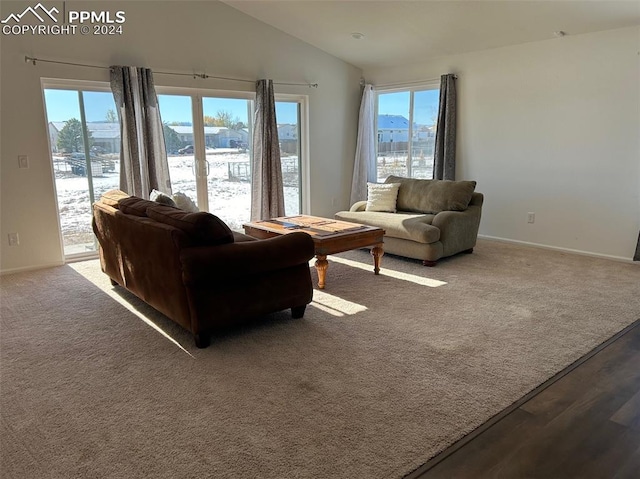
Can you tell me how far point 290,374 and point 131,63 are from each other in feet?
13.4

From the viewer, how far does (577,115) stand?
5.15m

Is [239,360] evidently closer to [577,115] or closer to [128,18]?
[128,18]

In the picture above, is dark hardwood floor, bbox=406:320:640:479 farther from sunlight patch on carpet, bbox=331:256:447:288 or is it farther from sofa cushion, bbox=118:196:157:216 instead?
sofa cushion, bbox=118:196:157:216

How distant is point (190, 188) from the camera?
5.92 metres

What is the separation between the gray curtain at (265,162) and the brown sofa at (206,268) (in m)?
2.81

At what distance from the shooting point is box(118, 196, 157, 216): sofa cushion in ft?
11.2

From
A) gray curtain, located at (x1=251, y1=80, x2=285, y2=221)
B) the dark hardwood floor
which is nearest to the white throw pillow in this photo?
gray curtain, located at (x1=251, y1=80, x2=285, y2=221)

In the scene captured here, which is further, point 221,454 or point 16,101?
point 16,101

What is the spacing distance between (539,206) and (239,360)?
4.27m

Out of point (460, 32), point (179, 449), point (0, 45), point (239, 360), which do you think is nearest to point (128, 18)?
point (0, 45)

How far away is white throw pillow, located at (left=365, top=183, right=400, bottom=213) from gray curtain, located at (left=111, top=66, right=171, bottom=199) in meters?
2.46

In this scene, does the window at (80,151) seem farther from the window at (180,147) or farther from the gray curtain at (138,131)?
the gray curtain at (138,131)

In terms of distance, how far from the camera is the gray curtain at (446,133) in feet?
20.0

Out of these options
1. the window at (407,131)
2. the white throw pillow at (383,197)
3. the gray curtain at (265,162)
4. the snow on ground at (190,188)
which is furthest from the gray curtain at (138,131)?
the window at (407,131)
